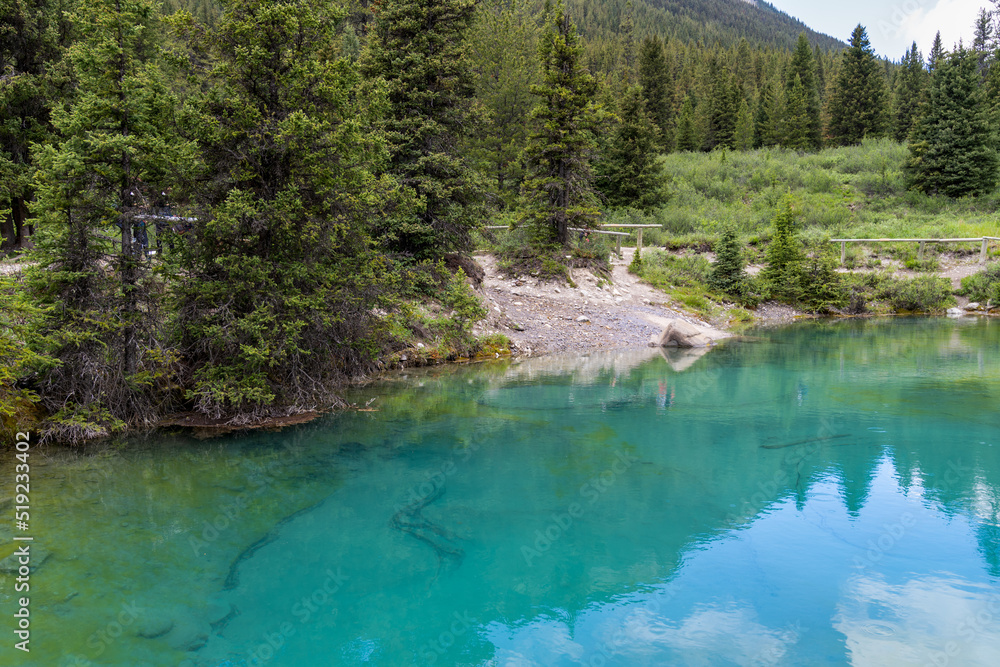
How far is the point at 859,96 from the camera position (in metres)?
60.2

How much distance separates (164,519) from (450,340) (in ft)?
38.4

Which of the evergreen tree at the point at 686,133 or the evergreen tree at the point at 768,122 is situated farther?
the evergreen tree at the point at 768,122

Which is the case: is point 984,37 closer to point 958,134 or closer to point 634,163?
point 958,134

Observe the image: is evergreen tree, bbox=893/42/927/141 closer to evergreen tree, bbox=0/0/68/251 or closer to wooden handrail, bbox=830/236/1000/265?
wooden handrail, bbox=830/236/1000/265

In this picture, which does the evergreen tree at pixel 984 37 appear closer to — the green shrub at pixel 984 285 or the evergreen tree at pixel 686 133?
the evergreen tree at pixel 686 133

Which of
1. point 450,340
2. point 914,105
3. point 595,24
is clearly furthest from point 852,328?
point 595,24

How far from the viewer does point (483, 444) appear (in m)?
11.9

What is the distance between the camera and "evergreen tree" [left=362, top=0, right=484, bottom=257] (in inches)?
763

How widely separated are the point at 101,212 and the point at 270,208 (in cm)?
268

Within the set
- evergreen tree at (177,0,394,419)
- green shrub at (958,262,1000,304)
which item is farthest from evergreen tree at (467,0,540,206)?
evergreen tree at (177,0,394,419)

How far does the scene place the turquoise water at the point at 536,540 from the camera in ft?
20.0

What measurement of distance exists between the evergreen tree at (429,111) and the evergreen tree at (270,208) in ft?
20.5

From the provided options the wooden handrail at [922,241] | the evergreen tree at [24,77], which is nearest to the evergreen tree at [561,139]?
the wooden handrail at [922,241]

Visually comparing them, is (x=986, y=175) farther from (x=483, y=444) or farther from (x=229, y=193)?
(x=229, y=193)
